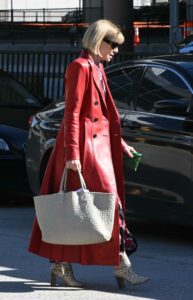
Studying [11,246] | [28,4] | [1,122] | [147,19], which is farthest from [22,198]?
[28,4]

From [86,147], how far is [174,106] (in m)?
1.86

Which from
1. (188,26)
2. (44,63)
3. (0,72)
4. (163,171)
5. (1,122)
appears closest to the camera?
(163,171)

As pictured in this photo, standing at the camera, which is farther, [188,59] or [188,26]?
[188,26]

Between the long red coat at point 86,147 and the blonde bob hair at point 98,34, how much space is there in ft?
0.37

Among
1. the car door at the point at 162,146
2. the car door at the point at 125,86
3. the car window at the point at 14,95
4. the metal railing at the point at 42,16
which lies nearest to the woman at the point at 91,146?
the car door at the point at 162,146

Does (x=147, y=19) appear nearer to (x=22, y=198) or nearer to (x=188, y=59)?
(x=22, y=198)

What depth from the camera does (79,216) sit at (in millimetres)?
5918

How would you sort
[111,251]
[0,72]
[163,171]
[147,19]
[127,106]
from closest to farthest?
[111,251] < [163,171] < [127,106] < [0,72] < [147,19]

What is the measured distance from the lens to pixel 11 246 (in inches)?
322

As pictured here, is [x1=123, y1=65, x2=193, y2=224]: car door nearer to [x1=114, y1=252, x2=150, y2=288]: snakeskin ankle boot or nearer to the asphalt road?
the asphalt road

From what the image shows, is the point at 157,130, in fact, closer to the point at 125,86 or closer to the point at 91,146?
the point at 125,86

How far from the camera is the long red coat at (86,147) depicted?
6.06 metres

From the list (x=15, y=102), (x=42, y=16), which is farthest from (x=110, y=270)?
(x=42, y=16)

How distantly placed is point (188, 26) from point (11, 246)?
76.7 feet
